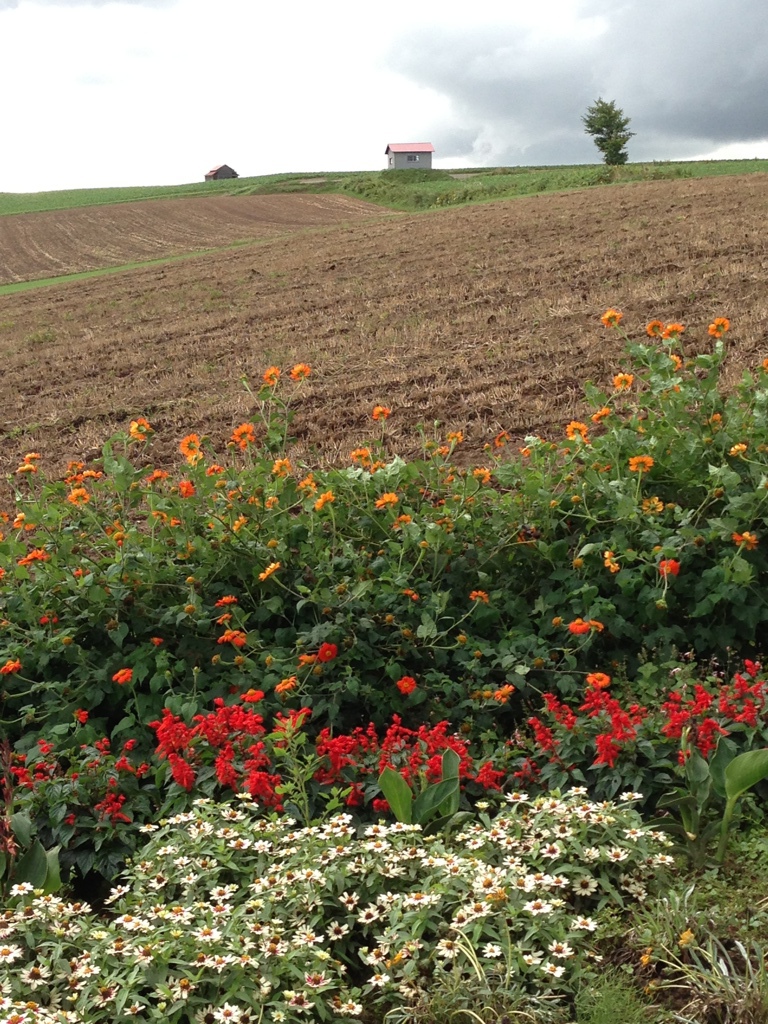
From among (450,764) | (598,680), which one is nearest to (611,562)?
(598,680)

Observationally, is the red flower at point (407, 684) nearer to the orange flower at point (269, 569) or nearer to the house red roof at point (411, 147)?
the orange flower at point (269, 569)

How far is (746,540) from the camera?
3775mm

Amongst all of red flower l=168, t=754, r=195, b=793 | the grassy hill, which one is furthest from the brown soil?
the grassy hill

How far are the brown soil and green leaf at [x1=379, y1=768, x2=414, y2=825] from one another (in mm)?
3970

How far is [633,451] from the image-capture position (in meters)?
4.48

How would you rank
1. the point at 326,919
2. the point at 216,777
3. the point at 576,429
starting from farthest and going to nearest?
the point at 576,429
the point at 216,777
the point at 326,919

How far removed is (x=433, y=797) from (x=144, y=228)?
38.2 m

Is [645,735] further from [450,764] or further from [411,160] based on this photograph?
[411,160]

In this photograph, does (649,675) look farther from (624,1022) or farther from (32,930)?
(32,930)

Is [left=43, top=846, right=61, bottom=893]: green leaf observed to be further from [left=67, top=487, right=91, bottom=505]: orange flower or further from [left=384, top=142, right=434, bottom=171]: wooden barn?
[left=384, top=142, right=434, bottom=171]: wooden barn

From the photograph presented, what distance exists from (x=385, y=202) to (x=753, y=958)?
43124 mm

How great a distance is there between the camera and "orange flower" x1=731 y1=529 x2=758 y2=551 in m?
3.77

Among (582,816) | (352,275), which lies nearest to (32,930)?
(582,816)

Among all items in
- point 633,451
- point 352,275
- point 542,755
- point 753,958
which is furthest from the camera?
point 352,275
